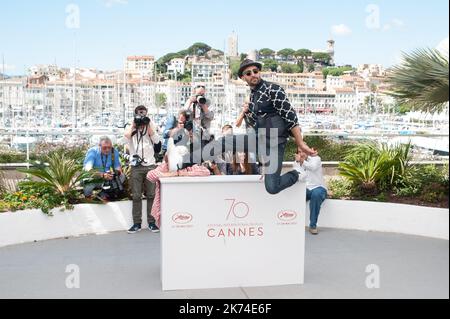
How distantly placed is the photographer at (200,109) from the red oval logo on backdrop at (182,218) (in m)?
2.87

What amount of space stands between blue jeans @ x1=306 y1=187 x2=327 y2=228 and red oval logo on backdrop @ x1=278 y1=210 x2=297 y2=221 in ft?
7.79

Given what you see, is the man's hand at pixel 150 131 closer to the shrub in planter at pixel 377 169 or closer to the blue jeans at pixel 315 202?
the blue jeans at pixel 315 202

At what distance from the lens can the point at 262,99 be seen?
504 cm

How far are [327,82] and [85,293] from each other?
82.0 metres

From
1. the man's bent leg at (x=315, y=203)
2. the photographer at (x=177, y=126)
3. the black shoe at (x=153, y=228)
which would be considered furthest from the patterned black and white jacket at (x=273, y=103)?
the black shoe at (x=153, y=228)

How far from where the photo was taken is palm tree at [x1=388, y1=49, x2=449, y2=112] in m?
7.19

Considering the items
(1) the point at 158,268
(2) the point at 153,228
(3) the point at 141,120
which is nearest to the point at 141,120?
(3) the point at 141,120

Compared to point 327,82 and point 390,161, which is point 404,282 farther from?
point 327,82

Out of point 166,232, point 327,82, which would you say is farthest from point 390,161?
point 327,82

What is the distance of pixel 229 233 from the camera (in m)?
5.05

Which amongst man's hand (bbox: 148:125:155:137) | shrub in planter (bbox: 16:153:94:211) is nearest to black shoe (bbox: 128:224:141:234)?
shrub in planter (bbox: 16:153:94:211)

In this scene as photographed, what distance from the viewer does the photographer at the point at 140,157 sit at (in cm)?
754

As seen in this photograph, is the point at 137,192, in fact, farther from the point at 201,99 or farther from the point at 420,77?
the point at 420,77

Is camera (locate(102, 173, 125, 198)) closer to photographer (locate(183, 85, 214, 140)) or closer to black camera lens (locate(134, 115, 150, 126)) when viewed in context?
black camera lens (locate(134, 115, 150, 126))
